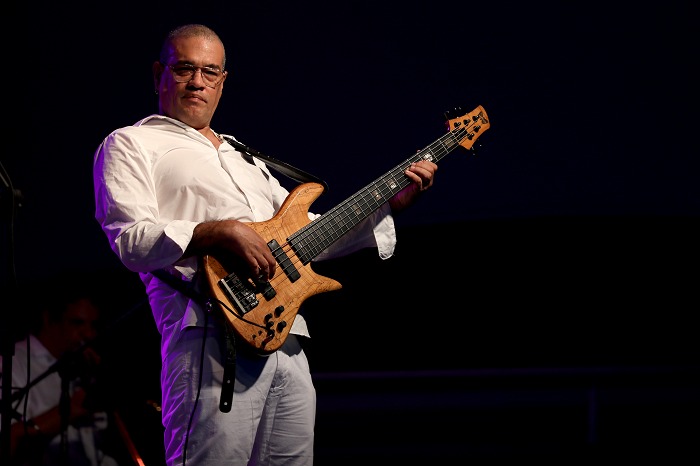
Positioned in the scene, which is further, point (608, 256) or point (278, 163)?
point (608, 256)

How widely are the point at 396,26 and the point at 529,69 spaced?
81 centimetres

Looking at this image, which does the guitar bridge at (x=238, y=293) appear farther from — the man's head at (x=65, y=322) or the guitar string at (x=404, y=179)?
the man's head at (x=65, y=322)

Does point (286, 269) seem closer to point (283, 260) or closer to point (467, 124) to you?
point (283, 260)

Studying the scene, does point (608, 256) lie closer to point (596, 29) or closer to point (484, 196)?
point (484, 196)

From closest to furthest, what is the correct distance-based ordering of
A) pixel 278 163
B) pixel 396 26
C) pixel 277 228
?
pixel 277 228 < pixel 278 163 < pixel 396 26

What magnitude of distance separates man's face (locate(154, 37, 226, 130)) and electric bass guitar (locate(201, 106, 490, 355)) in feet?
1.52

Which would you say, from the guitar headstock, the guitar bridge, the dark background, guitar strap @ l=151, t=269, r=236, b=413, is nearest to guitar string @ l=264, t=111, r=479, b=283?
the guitar headstock

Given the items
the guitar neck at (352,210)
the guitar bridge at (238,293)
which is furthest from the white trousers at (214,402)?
the guitar neck at (352,210)

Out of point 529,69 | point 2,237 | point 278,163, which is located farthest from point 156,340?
point 529,69

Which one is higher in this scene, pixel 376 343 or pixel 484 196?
pixel 484 196

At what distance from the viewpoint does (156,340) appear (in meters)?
4.00

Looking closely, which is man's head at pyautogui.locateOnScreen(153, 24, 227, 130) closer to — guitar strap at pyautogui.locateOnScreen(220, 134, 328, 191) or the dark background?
guitar strap at pyautogui.locateOnScreen(220, 134, 328, 191)

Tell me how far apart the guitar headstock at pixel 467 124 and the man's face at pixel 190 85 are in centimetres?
101

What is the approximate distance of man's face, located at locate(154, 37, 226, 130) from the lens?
2.45 m
